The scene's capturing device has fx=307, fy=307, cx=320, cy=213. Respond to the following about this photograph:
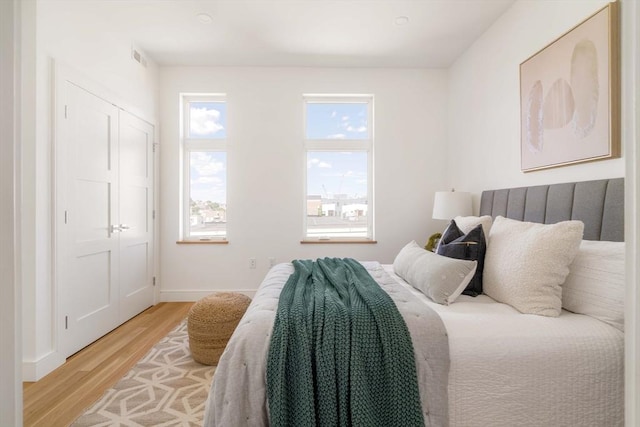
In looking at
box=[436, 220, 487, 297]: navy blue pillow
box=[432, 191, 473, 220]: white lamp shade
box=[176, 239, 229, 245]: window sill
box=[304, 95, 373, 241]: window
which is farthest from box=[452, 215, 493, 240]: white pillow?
box=[176, 239, 229, 245]: window sill

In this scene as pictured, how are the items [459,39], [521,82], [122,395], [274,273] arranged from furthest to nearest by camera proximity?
[459,39] → [521,82] → [274,273] → [122,395]

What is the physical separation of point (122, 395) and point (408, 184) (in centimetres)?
326

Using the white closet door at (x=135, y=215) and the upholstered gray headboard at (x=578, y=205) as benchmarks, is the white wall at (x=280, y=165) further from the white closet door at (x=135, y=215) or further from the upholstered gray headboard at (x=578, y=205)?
the upholstered gray headboard at (x=578, y=205)

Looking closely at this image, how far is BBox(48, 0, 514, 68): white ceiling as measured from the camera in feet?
8.36

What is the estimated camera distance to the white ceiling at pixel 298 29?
2.55 m

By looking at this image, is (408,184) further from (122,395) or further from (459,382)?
(122,395)

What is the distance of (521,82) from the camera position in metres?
2.36

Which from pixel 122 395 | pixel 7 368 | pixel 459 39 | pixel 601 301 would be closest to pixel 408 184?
pixel 459 39

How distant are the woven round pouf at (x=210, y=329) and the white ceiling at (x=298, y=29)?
244cm

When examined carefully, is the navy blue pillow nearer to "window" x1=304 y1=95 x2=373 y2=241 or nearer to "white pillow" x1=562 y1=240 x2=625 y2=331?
Answer: "white pillow" x1=562 y1=240 x2=625 y2=331

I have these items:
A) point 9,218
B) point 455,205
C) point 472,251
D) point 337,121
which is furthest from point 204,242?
point 9,218

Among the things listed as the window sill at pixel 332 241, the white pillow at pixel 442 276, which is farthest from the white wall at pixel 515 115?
the window sill at pixel 332 241

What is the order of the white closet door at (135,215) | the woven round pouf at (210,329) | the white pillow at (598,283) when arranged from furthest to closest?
1. the white closet door at (135,215)
2. the woven round pouf at (210,329)
3. the white pillow at (598,283)

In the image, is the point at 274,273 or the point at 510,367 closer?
the point at 510,367
